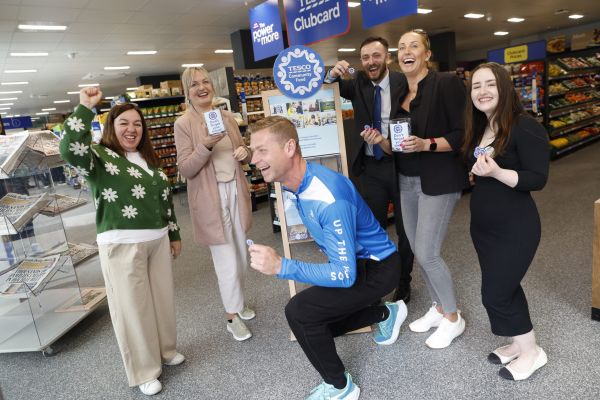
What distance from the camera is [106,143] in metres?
2.17

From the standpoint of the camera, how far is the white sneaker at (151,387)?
7.48ft

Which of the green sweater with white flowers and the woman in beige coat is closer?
the green sweater with white flowers

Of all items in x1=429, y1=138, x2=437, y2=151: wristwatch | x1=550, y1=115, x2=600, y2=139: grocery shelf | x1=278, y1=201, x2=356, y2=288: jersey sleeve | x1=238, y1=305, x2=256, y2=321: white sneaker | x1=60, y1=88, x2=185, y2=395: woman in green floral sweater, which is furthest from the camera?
x1=550, y1=115, x2=600, y2=139: grocery shelf

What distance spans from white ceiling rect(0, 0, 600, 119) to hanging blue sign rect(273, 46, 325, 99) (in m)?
5.60

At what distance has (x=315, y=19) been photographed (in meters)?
4.52

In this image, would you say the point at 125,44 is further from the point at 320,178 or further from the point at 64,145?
the point at 320,178

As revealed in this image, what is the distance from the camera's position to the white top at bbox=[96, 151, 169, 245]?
2.10 m

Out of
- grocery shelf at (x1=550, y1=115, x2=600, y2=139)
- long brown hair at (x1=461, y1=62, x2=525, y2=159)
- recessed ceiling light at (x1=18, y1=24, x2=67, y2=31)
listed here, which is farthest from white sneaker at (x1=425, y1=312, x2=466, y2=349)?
recessed ceiling light at (x1=18, y1=24, x2=67, y2=31)

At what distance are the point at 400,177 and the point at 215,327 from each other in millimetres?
1701

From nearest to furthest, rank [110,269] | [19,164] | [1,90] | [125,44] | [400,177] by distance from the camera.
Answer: [110,269] → [400,177] → [19,164] → [125,44] → [1,90]

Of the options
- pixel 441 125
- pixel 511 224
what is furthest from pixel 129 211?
pixel 511 224

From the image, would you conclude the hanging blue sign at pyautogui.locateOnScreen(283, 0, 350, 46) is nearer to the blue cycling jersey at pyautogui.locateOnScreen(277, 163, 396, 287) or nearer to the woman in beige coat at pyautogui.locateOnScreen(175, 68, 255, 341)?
the woman in beige coat at pyautogui.locateOnScreen(175, 68, 255, 341)

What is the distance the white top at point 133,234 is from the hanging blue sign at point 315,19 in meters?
2.77

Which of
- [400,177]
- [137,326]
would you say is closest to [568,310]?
[400,177]
